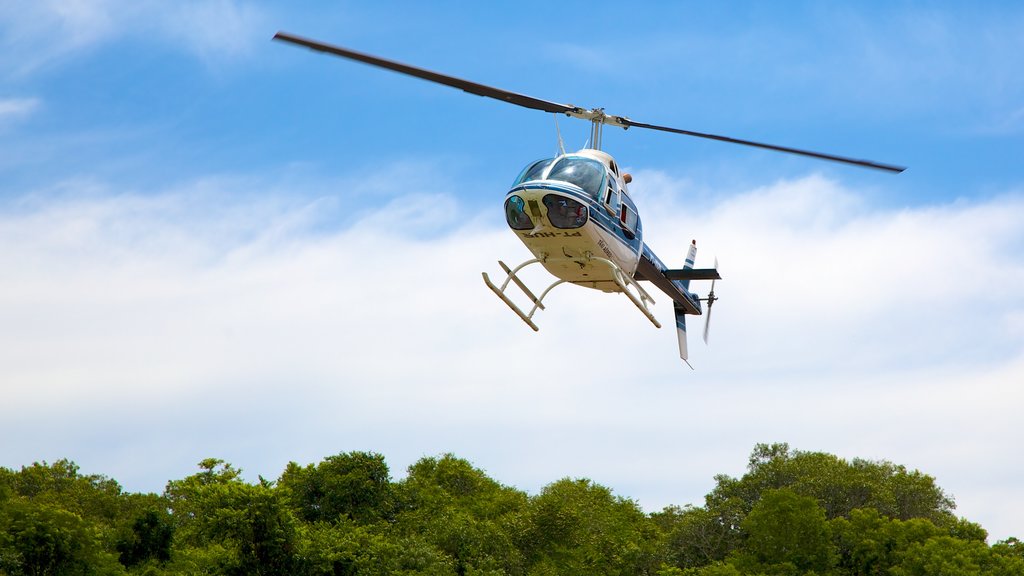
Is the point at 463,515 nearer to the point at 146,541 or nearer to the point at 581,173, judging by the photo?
the point at 146,541

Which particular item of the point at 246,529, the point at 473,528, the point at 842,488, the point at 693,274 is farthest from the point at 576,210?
the point at 842,488

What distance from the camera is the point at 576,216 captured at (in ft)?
88.6

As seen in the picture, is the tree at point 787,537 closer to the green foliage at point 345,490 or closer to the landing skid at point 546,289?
the green foliage at point 345,490

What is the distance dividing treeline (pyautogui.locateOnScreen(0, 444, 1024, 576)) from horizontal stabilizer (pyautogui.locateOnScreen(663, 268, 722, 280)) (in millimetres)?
21718

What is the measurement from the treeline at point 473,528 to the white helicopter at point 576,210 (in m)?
A: 24.5

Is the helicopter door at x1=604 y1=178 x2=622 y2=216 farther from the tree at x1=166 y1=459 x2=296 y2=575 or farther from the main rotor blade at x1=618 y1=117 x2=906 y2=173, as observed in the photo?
the tree at x1=166 y1=459 x2=296 y2=575

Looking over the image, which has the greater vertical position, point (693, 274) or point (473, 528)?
point (693, 274)

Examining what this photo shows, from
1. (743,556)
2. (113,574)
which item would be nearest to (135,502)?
(113,574)

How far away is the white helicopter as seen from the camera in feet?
88.1

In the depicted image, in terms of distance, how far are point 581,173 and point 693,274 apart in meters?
6.81

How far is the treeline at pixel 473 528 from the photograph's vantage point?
51938 mm

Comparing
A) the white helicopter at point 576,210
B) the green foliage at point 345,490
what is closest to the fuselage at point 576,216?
the white helicopter at point 576,210

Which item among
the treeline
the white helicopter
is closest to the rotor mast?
the white helicopter

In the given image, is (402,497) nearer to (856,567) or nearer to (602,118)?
(856,567)
